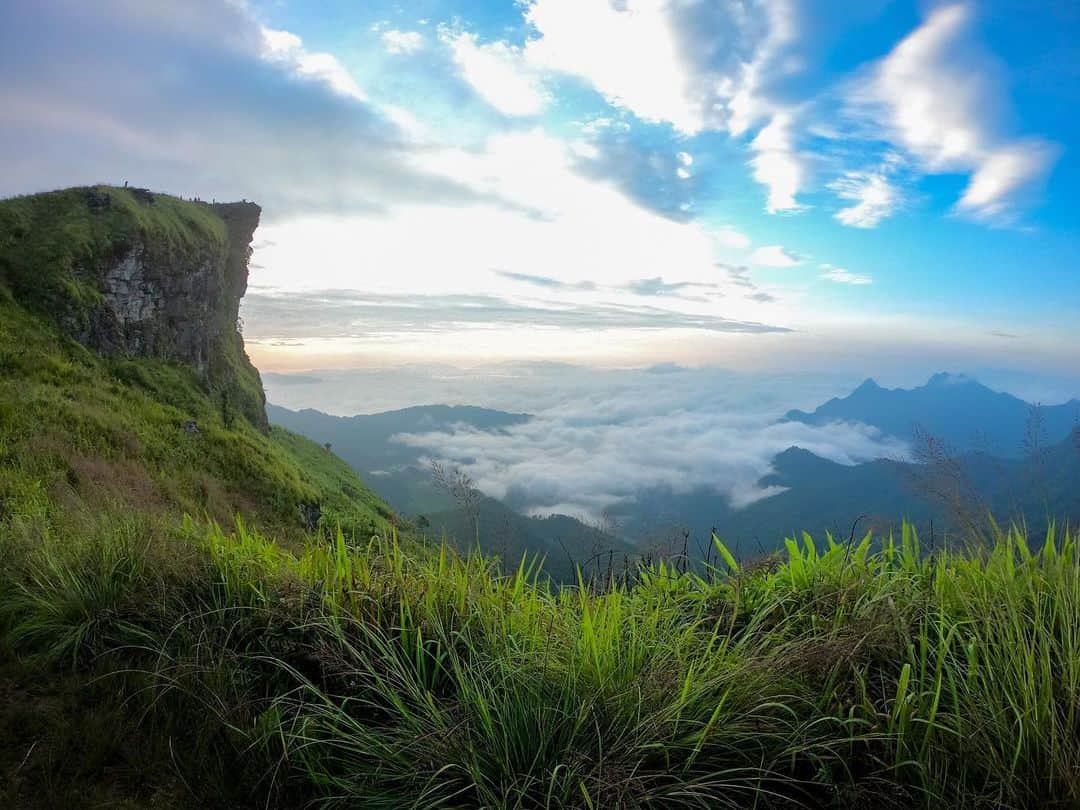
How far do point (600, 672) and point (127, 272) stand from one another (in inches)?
1272

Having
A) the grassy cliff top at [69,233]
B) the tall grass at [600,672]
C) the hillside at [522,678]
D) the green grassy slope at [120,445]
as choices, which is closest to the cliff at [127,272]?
the grassy cliff top at [69,233]

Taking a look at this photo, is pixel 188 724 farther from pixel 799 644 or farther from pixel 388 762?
pixel 799 644

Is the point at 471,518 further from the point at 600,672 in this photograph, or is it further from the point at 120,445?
the point at 120,445

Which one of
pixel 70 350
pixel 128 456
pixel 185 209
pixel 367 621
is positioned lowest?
pixel 128 456

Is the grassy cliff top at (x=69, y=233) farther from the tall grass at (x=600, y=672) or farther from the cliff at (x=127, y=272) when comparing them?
the tall grass at (x=600, y=672)

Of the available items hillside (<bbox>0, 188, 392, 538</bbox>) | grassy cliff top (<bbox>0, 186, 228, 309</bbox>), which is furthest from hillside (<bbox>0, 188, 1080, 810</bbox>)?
grassy cliff top (<bbox>0, 186, 228, 309</bbox>)

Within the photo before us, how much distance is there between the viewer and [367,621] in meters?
3.22

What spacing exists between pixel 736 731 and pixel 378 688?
5.08ft

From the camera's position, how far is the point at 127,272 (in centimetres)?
2711

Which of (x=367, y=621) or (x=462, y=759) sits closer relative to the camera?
(x=462, y=759)

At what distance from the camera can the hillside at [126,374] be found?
1228 cm

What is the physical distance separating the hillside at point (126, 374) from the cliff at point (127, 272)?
0.07m

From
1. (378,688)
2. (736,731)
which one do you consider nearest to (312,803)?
(378,688)

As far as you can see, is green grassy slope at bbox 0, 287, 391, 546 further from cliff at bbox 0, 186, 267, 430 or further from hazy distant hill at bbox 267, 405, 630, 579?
hazy distant hill at bbox 267, 405, 630, 579
